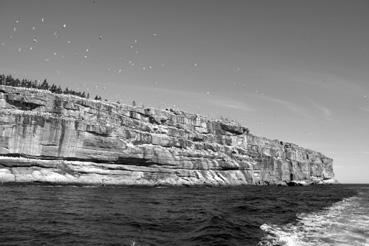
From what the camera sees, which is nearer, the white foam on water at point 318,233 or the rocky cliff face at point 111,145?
the white foam on water at point 318,233

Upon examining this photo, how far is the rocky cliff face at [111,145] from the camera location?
58719 mm

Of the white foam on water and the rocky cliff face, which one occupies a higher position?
the rocky cliff face

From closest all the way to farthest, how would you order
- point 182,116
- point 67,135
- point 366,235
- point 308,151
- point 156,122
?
1. point 366,235
2. point 67,135
3. point 156,122
4. point 182,116
5. point 308,151

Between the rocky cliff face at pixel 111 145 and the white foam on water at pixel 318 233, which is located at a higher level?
the rocky cliff face at pixel 111 145

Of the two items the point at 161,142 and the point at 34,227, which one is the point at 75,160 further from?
the point at 34,227

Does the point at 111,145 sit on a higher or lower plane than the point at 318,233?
higher

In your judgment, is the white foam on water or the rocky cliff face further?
the rocky cliff face

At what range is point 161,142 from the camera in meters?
82.1

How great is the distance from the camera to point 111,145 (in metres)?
69.0

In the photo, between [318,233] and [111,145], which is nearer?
[318,233]

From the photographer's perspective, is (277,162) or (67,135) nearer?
(67,135)

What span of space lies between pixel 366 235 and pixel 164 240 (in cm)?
1197

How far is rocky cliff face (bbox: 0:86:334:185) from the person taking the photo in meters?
58.7

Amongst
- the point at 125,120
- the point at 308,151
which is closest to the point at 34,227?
the point at 125,120
